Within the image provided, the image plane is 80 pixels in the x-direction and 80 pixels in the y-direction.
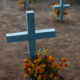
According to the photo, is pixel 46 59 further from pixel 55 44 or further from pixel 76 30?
pixel 76 30

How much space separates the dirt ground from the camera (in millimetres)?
3592

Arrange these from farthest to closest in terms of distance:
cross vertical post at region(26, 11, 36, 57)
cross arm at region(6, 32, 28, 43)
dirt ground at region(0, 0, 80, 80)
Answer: dirt ground at region(0, 0, 80, 80) → cross arm at region(6, 32, 28, 43) → cross vertical post at region(26, 11, 36, 57)

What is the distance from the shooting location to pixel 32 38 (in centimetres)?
319

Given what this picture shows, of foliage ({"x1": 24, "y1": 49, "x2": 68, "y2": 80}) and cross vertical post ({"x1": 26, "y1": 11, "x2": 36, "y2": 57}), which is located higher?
cross vertical post ({"x1": 26, "y1": 11, "x2": 36, "y2": 57})

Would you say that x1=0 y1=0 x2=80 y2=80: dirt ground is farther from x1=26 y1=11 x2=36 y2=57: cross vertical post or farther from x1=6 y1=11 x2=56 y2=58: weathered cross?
x1=6 y1=11 x2=56 y2=58: weathered cross

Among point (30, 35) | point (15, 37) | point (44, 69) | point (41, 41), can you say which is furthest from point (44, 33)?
point (41, 41)

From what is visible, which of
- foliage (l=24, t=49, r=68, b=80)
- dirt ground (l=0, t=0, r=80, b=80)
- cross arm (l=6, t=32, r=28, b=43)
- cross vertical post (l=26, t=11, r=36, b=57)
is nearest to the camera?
foliage (l=24, t=49, r=68, b=80)

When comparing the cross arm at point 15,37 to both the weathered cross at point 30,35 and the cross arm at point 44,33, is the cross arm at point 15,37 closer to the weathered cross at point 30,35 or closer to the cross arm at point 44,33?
the weathered cross at point 30,35

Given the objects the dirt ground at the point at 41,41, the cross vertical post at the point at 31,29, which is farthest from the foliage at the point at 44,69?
the dirt ground at the point at 41,41

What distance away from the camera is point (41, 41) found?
4.84m

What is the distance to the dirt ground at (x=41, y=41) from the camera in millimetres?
3592

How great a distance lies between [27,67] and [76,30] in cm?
317

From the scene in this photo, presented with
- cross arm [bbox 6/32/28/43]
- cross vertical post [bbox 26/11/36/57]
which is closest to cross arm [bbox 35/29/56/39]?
cross vertical post [bbox 26/11/36/57]

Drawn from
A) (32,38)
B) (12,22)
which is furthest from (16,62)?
(12,22)
